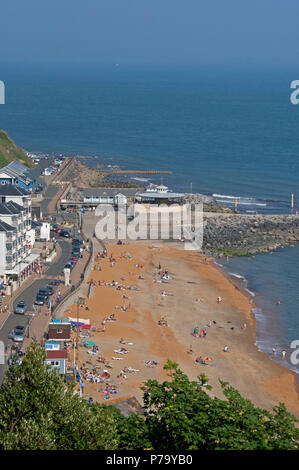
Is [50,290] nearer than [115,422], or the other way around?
[115,422]

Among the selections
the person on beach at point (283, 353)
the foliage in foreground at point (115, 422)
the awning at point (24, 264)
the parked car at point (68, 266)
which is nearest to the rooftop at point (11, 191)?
the awning at point (24, 264)

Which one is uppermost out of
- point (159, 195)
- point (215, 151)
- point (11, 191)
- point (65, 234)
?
point (215, 151)

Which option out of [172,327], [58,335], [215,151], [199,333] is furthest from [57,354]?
[215,151]

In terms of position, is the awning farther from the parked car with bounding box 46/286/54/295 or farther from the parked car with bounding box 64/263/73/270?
the parked car with bounding box 46/286/54/295

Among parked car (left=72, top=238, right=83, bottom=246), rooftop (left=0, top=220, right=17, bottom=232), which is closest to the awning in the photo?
rooftop (left=0, top=220, right=17, bottom=232)

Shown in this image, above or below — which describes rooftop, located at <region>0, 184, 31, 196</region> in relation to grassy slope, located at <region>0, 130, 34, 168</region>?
below

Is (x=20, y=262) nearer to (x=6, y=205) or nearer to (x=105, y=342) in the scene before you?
(x=6, y=205)

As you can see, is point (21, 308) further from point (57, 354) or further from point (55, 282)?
point (57, 354)

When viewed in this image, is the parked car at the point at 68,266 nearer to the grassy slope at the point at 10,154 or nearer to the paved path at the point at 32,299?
the paved path at the point at 32,299
